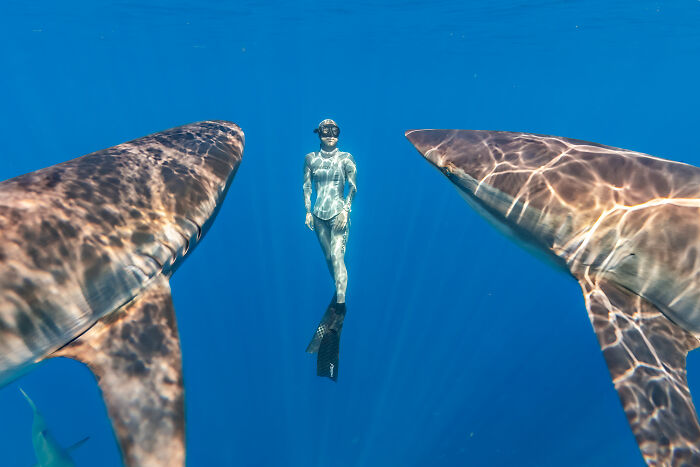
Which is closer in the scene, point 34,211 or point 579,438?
point 34,211

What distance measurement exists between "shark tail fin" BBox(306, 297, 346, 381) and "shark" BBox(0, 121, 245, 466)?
376 centimetres

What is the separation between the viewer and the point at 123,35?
1631 inches

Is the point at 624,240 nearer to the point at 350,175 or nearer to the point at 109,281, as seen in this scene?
the point at 109,281

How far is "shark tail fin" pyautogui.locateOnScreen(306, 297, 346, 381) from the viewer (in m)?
7.27

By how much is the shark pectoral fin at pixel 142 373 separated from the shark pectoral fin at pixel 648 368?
350 cm

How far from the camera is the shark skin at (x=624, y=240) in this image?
3303 mm

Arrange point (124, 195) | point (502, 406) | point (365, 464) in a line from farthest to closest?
point (502, 406) < point (365, 464) < point (124, 195)

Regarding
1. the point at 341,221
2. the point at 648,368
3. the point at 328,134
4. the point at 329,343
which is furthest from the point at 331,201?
the point at 648,368

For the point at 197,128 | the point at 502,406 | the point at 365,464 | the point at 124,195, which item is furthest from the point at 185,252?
the point at 502,406

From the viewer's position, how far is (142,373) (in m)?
3.03

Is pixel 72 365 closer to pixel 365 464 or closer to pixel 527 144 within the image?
pixel 365 464

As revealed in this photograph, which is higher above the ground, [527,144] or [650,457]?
[527,144]

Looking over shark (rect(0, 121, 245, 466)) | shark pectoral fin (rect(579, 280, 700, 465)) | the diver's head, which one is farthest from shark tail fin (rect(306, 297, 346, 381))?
shark pectoral fin (rect(579, 280, 700, 465))

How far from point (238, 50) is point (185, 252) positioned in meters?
51.9
